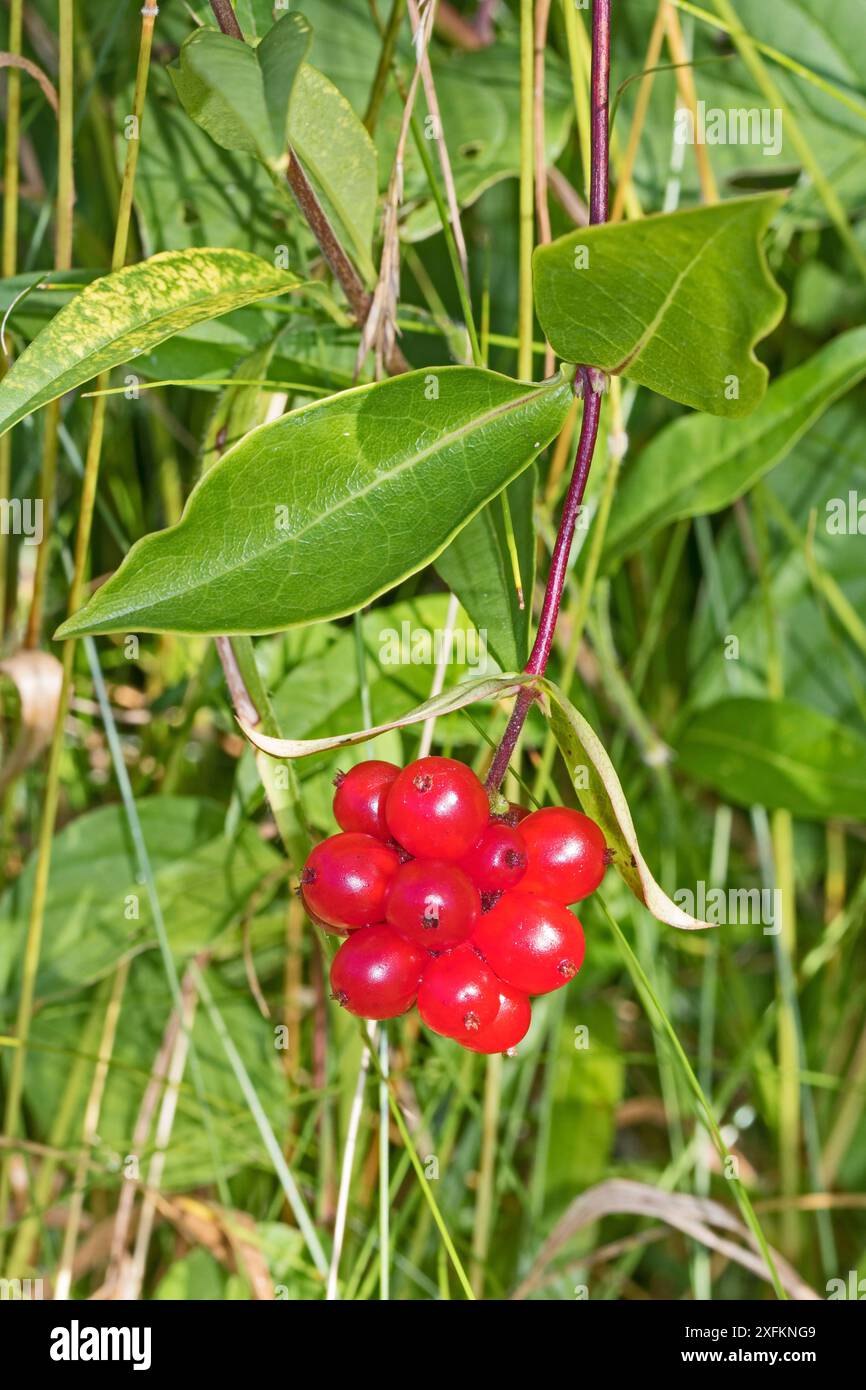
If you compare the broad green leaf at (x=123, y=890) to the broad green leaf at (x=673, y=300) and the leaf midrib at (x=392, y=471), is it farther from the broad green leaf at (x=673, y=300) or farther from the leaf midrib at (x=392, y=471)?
the broad green leaf at (x=673, y=300)

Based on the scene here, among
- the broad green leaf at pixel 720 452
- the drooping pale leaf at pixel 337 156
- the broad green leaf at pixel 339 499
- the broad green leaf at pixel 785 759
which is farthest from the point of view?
the broad green leaf at pixel 785 759

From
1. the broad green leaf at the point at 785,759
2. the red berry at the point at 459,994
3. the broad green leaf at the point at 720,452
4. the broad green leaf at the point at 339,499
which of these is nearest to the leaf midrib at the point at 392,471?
the broad green leaf at the point at 339,499

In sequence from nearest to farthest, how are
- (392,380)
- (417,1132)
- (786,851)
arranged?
(392,380), (417,1132), (786,851)

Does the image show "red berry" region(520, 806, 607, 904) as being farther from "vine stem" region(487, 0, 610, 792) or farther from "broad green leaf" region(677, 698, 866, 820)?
"broad green leaf" region(677, 698, 866, 820)

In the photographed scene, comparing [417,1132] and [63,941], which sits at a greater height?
[63,941]

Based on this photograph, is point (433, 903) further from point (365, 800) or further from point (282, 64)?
point (282, 64)

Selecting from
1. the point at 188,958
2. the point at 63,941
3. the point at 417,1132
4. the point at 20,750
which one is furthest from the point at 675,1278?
the point at 20,750

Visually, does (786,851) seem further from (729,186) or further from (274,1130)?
(729,186)
